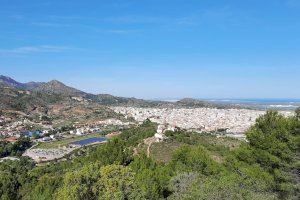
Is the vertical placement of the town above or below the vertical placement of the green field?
above

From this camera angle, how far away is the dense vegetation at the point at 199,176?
52.8ft

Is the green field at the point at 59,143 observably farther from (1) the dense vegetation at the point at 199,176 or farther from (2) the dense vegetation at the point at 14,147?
(1) the dense vegetation at the point at 199,176

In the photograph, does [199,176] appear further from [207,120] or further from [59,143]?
[207,120]

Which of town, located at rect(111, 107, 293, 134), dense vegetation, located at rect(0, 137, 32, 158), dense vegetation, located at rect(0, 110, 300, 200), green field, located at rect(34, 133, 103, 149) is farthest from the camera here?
town, located at rect(111, 107, 293, 134)

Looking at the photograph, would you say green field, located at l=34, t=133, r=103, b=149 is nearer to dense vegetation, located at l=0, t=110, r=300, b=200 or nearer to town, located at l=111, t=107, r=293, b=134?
town, located at l=111, t=107, r=293, b=134

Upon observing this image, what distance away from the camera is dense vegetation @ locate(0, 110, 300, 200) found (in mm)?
16094

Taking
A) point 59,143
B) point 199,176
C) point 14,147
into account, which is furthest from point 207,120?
point 199,176

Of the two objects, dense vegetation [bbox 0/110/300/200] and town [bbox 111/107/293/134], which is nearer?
dense vegetation [bbox 0/110/300/200]

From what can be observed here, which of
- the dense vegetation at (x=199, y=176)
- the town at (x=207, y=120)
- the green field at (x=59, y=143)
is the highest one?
the dense vegetation at (x=199, y=176)

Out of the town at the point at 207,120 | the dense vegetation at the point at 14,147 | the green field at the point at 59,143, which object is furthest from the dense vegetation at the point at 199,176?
the town at the point at 207,120

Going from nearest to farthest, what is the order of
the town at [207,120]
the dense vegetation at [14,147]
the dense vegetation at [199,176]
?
the dense vegetation at [199,176], the dense vegetation at [14,147], the town at [207,120]

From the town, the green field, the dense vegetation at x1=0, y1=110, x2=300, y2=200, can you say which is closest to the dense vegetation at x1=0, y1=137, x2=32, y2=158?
the green field

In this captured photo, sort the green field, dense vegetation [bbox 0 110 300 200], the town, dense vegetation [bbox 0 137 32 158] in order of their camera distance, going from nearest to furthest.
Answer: dense vegetation [bbox 0 110 300 200]
dense vegetation [bbox 0 137 32 158]
the green field
the town

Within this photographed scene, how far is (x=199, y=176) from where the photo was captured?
837 inches
